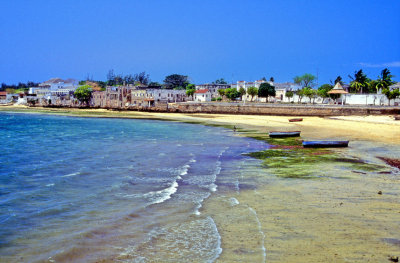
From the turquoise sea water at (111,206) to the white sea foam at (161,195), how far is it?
34mm

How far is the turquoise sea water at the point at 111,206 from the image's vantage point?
799cm

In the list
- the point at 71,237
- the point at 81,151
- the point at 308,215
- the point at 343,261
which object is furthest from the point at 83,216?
the point at 81,151

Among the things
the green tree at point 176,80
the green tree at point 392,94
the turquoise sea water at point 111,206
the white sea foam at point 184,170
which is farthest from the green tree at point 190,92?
the white sea foam at point 184,170

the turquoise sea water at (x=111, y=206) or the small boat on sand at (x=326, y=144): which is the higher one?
the small boat on sand at (x=326, y=144)

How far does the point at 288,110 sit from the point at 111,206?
207 ft

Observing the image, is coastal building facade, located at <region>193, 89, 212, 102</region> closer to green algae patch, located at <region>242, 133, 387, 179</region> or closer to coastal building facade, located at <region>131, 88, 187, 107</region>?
coastal building facade, located at <region>131, 88, 187, 107</region>

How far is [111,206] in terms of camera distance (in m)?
11.6

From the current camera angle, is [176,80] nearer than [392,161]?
No

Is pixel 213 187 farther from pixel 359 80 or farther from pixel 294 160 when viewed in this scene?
pixel 359 80

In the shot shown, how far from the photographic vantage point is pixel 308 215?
32.9 ft

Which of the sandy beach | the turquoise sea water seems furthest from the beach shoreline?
the sandy beach

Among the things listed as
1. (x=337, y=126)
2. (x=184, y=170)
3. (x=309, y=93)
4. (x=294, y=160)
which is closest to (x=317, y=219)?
(x=184, y=170)

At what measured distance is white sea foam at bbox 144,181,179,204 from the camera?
12156 millimetres

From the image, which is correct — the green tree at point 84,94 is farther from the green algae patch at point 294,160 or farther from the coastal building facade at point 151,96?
the green algae patch at point 294,160
